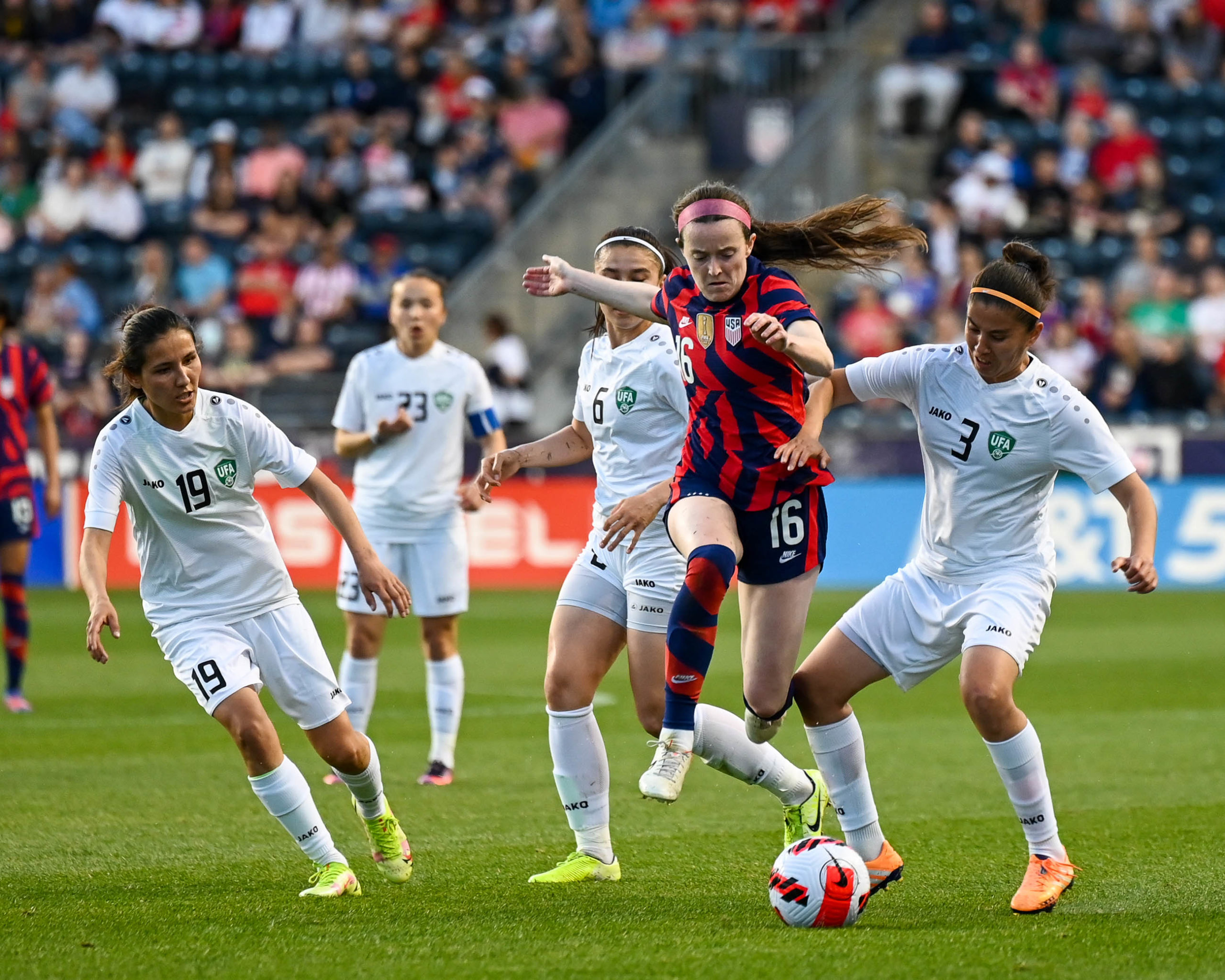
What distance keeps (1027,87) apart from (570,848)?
15343mm

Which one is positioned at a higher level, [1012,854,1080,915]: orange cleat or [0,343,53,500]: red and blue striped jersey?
[0,343,53,500]: red and blue striped jersey

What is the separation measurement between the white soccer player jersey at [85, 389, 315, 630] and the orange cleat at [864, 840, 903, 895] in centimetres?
208

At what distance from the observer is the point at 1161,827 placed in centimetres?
689

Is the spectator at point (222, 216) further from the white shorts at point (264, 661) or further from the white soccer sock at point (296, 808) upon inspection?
the white soccer sock at point (296, 808)

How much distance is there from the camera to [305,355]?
18500 mm

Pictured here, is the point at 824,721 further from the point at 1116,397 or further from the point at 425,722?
the point at 1116,397

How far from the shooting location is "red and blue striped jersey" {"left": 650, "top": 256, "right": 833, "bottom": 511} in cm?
573

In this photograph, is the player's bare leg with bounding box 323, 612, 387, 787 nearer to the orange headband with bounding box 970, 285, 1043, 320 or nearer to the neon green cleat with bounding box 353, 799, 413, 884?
the neon green cleat with bounding box 353, 799, 413, 884

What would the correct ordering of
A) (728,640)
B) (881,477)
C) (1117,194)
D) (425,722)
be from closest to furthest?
(425,722)
(728,640)
(881,477)
(1117,194)

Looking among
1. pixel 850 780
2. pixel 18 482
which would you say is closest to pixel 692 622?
pixel 850 780

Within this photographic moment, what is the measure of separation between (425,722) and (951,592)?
17.0 feet

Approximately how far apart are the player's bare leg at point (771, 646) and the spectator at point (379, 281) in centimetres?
1335

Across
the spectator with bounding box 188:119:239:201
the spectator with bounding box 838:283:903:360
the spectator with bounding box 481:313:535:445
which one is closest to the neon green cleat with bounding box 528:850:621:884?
the spectator with bounding box 481:313:535:445

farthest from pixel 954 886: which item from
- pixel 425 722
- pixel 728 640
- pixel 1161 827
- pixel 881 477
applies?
pixel 881 477
